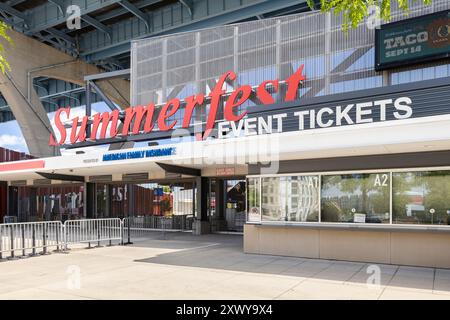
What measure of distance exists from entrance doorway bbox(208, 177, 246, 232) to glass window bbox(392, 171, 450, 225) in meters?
9.90

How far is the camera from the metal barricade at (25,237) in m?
12.3

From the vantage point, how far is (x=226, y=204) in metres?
21.1

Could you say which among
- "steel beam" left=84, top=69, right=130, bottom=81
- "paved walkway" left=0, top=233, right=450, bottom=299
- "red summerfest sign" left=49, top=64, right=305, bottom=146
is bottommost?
"paved walkway" left=0, top=233, right=450, bottom=299

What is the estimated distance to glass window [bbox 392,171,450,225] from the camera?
34.9ft

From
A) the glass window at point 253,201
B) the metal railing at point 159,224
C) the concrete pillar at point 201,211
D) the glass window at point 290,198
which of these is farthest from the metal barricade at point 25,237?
the metal railing at point 159,224

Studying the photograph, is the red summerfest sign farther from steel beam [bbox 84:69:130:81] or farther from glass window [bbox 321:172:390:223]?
glass window [bbox 321:172:390:223]

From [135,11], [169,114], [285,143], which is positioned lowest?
[285,143]

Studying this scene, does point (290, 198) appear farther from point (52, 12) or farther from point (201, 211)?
point (52, 12)

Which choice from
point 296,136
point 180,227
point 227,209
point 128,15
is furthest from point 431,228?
point 128,15

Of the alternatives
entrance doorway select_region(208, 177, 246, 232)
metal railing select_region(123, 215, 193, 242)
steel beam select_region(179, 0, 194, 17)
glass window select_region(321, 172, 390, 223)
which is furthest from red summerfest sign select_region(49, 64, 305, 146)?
glass window select_region(321, 172, 390, 223)

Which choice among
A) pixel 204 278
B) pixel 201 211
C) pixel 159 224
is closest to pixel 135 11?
pixel 159 224

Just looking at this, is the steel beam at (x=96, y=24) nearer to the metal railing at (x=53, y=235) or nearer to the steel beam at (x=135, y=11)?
the steel beam at (x=135, y=11)

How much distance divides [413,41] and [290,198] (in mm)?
12011
